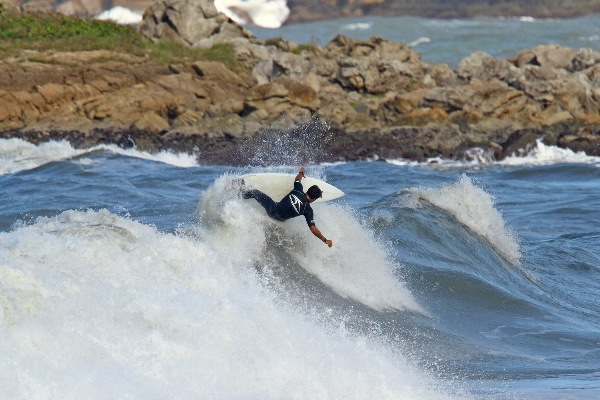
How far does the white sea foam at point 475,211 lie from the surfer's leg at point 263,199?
5.50 meters

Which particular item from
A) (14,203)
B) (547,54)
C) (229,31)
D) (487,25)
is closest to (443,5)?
(487,25)

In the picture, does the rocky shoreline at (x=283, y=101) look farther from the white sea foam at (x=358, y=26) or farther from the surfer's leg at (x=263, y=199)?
the white sea foam at (x=358, y=26)

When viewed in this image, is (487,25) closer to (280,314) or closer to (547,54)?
(547,54)

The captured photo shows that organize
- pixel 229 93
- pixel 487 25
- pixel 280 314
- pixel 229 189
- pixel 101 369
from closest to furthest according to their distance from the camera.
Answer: pixel 101 369 < pixel 280 314 < pixel 229 189 < pixel 229 93 < pixel 487 25

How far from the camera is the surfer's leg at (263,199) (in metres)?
12.8

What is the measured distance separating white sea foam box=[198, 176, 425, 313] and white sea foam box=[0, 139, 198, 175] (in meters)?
11.6

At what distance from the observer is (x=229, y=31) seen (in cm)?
3631

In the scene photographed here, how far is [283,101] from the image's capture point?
29.8 m

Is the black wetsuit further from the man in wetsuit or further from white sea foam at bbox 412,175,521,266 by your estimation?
white sea foam at bbox 412,175,521,266

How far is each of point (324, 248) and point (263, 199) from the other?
47.3 inches

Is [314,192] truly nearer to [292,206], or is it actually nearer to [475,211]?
[292,206]

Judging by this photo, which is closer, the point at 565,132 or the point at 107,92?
the point at 107,92

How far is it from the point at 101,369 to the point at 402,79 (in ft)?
90.8

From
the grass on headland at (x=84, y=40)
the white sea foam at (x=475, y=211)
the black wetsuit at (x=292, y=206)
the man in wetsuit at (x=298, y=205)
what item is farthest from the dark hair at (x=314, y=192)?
the grass on headland at (x=84, y=40)
